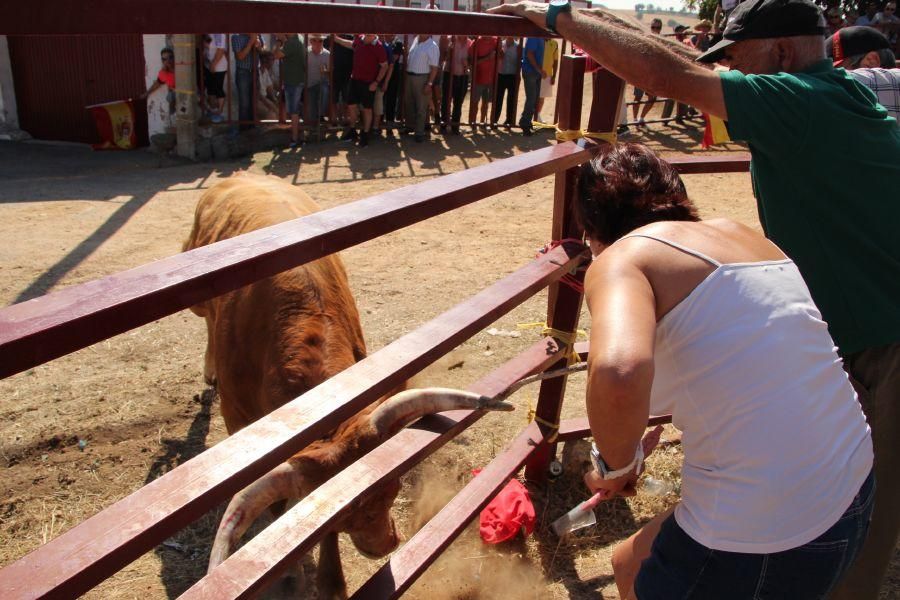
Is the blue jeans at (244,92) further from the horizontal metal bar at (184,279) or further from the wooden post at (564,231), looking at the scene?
the horizontal metal bar at (184,279)

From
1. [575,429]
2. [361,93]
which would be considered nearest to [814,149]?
[575,429]

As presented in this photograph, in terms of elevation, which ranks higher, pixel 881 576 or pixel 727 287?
pixel 727 287

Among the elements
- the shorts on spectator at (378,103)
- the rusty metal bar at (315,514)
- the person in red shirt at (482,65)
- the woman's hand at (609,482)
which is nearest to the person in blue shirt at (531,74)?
the person in red shirt at (482,65)

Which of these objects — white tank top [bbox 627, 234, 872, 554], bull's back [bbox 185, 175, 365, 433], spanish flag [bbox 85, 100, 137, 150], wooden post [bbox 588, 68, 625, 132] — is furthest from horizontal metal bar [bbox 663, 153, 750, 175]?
spanish flag [bbox 85, 100, 137, 150]

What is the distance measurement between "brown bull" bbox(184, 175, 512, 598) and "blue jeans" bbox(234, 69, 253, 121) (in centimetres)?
935

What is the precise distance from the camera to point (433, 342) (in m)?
2.43

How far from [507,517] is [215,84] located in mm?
11363

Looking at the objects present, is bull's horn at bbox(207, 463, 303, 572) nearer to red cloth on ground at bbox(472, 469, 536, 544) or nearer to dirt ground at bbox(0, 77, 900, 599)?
dirt ground at bbox(0, 77, 900, 599)

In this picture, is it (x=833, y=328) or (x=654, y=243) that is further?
(x=833, y=328)

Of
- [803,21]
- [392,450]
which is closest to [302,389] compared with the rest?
[392,450]

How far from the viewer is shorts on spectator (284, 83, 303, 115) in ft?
44.5

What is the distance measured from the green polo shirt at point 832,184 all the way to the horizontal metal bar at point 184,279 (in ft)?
3.19

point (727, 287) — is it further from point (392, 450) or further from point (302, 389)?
point (302, 389)

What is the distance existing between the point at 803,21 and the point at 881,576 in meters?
2.05
